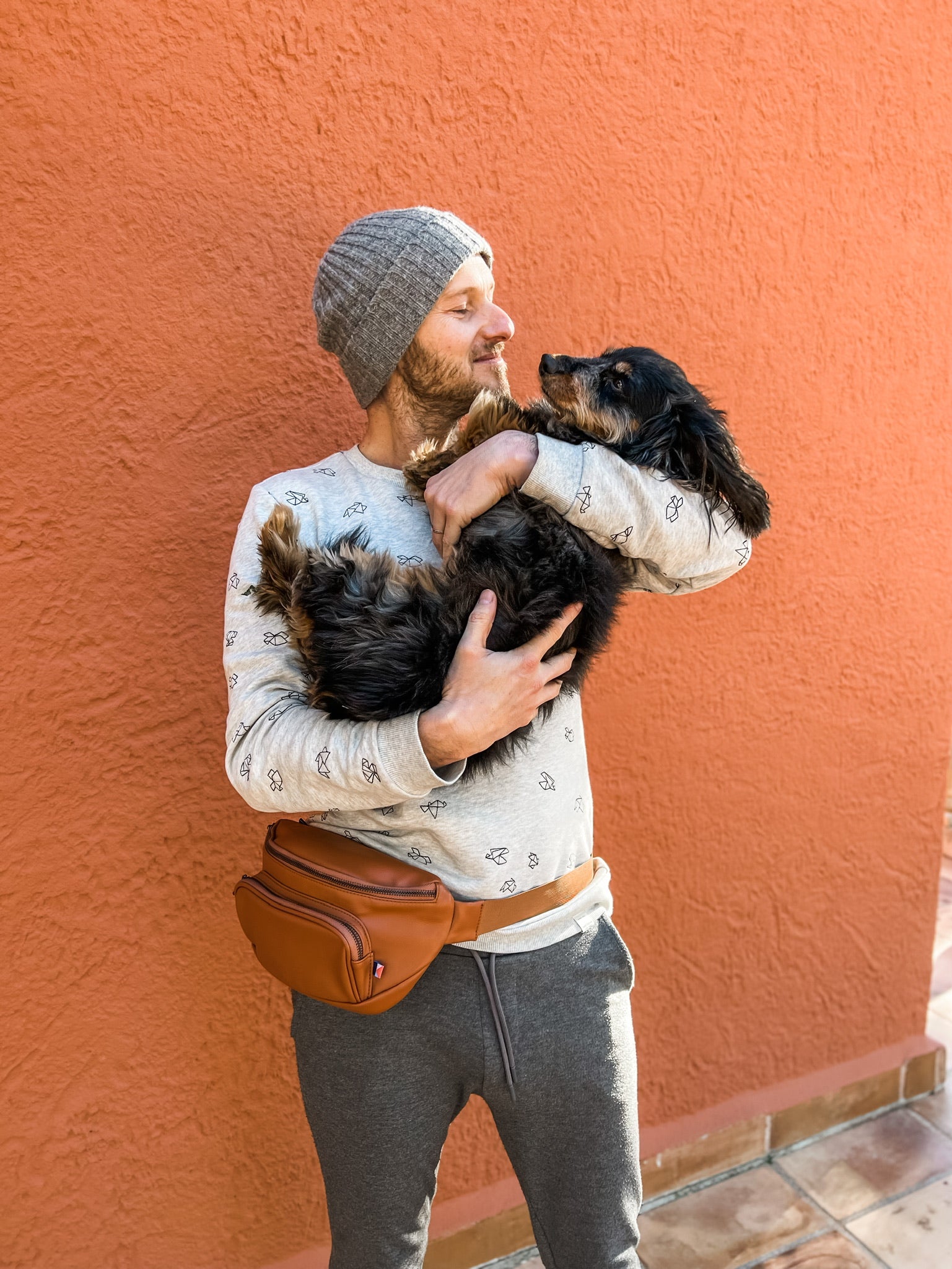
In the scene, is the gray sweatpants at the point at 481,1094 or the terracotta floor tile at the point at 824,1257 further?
the terracotta floor tile at the point at 824,1257

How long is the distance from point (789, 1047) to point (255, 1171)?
5.13 feet

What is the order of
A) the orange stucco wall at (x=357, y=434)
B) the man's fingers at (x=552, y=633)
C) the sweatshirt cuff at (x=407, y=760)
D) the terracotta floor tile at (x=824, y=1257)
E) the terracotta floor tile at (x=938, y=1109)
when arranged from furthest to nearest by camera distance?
the terracotta floor tile at (x=938, y=1109), the terracotta floor tile at (x=824, y=1257), the orange stucco wall at (x=357, y=434), the man's fingers at (x=552, y=633), the sweatshirt cuff at (x=407, y=760)

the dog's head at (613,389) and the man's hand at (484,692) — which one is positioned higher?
the dog's head at (613,389)

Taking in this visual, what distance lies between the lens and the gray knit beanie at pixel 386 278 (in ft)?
4.83

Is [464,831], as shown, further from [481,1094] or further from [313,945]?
[481,1094]

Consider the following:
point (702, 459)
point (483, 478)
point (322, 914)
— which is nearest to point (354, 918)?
point (322, 914)

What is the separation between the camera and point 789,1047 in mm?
2693

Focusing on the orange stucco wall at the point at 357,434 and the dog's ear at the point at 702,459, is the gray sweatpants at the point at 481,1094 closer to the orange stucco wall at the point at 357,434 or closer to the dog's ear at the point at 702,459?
the orange stucco wall at the point at 357,434

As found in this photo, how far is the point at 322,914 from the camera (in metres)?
1.31

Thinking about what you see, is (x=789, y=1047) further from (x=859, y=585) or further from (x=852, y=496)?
(x=852, y=496)

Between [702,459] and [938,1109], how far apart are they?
251 cm

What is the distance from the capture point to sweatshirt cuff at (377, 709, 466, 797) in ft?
3.99

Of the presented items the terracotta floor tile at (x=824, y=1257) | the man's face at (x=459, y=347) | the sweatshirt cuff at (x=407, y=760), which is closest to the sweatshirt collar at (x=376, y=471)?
the man's face at (x=459, y=347)

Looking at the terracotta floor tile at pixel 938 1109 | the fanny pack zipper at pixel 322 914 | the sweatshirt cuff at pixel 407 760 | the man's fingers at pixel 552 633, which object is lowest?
the terracotta floor tile at pixel 938 1109
